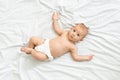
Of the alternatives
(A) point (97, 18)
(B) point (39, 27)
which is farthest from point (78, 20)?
(B) point (39, 27)

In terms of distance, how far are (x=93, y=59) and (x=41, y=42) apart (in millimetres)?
308

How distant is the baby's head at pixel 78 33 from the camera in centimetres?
133

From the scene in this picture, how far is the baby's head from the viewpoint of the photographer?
4.38 feet

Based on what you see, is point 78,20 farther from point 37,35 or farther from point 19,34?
point 19,34

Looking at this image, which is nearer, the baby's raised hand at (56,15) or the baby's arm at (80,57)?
the baby's arm at (80,57)

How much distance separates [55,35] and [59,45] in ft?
0.27

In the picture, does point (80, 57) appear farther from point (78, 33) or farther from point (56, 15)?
point (56, 15)

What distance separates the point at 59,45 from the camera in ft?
4.45

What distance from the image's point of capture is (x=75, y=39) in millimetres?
1339

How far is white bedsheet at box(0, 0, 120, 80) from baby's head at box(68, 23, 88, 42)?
4 centimetres

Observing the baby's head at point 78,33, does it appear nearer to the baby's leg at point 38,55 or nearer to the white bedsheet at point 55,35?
the white bedsheet at point 55,35

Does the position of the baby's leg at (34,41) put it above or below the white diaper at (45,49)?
above

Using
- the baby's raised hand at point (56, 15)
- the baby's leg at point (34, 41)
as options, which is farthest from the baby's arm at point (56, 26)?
the baby's leg at point (34, 41)

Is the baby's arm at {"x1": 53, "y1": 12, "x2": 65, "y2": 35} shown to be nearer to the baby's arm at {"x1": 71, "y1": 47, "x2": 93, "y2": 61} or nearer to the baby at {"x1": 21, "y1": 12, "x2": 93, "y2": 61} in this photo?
the baby at {"x1": 21, "y1": 12, "x2": 93, "y2": 61}
